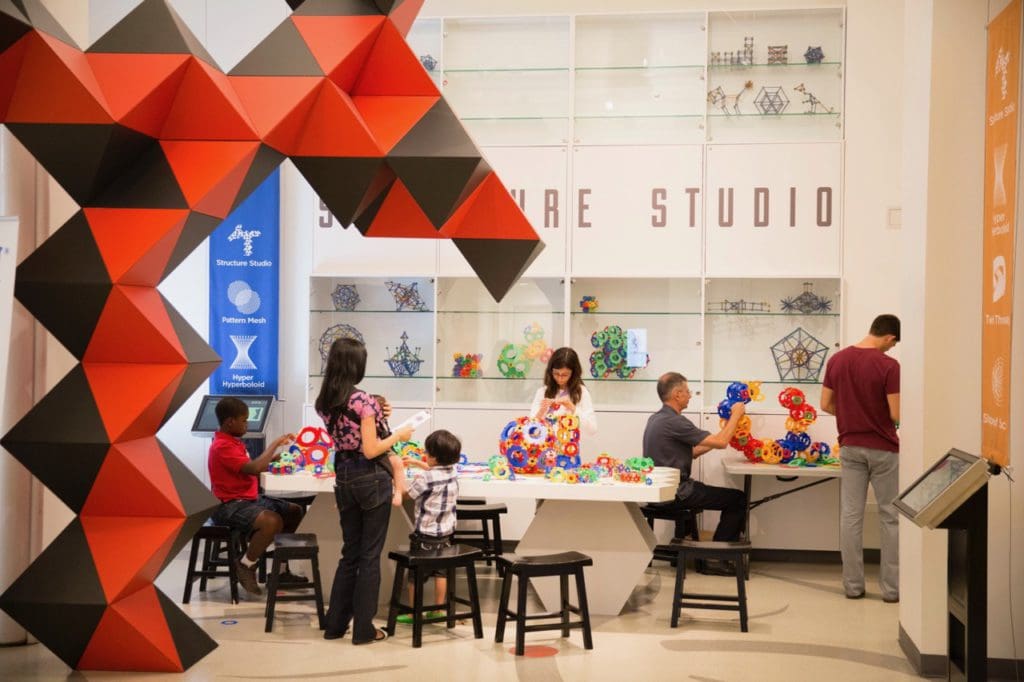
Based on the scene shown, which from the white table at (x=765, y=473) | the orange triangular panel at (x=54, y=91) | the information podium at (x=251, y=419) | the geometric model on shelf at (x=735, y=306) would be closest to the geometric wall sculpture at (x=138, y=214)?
the orange triangular panel at (x=54, y=91)

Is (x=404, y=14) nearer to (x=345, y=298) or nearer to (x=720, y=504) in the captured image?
(x=345, y=298)

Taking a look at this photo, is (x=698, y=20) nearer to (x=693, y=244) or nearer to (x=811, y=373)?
(x=693, y=244)

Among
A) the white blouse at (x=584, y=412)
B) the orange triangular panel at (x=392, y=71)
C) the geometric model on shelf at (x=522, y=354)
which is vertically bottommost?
the white blouse at (x=584, y=412)

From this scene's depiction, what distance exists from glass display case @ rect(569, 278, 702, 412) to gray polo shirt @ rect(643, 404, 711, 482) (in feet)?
3.00

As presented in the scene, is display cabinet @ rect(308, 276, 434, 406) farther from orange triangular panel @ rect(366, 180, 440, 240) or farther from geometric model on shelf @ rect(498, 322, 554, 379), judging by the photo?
orange triangular panel @ rect(366, 180, 440, 240)

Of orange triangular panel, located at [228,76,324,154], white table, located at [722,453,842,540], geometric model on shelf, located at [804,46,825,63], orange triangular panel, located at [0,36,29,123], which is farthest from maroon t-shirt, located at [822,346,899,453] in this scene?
orange triangular panel, located at [0,36,29,123]

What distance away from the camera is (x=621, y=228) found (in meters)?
8.22

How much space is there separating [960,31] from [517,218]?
2193 mm

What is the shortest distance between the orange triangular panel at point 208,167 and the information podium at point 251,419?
3553 mm

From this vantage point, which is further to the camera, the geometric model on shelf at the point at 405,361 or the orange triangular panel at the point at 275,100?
the geometric model on shelf at the point at 405,361

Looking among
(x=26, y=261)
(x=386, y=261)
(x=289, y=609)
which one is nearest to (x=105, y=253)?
(x=26, y=261)

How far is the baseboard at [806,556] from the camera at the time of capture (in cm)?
806

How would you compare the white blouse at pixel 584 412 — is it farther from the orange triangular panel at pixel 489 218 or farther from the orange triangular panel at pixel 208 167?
the orange triangular panel at pixel 208 167

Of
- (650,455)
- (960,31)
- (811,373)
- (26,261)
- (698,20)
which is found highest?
(698,20)
